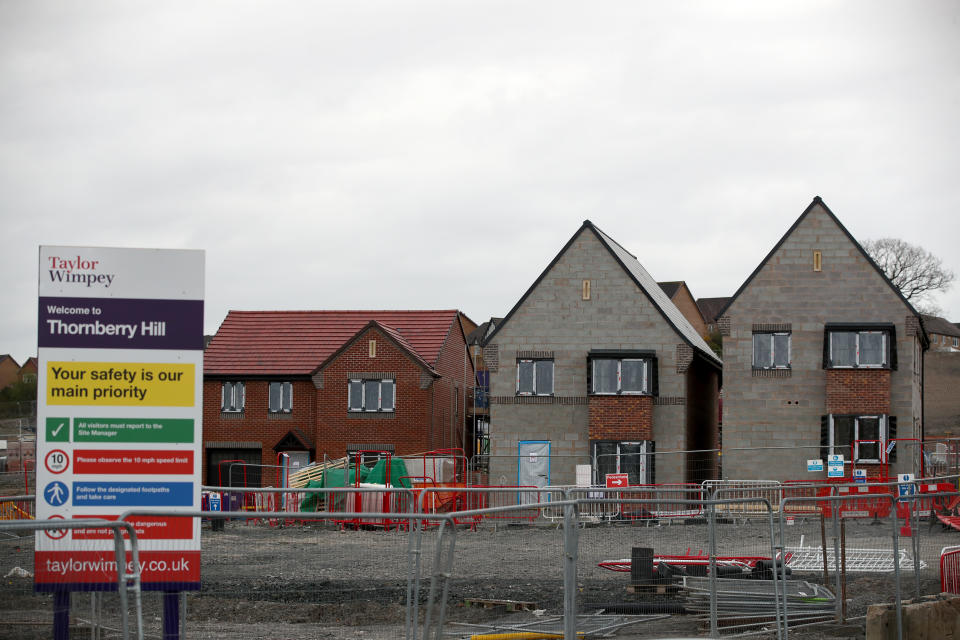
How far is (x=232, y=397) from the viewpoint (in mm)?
46781

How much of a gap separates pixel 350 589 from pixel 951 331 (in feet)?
351

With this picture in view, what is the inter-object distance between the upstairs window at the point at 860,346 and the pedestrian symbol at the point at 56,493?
32738 mm

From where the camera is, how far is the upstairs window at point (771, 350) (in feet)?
124

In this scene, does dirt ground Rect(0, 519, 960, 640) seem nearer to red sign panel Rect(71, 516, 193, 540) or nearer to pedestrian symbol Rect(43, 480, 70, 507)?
red sign panel Rect(71, 516, 193, 540)

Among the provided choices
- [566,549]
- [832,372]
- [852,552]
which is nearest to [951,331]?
[832,372]

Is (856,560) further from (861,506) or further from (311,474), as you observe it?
(311,474)

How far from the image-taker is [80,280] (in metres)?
7.81

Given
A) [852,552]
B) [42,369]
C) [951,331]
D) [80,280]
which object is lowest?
[852,552]

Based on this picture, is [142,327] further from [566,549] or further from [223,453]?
[223,453]

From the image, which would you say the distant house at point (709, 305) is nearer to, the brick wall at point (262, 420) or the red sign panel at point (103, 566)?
the brick wall at point (262, 420)

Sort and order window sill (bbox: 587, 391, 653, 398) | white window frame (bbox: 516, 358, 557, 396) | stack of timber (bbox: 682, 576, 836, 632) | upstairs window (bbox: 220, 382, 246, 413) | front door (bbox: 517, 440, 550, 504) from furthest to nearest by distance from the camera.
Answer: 1. upstairs window (bbox: 220, 382, 246, 413)
2. white window frame (bbox: 516, 358, 557, 396)
3. window sill (bbox: 587, 391, 653, 398)
4. front door (bbox: 517, 440, 550, 504)
5. stack of timber (bbox: 682, 576, 836, 632)

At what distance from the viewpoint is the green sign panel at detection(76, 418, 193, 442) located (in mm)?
7727

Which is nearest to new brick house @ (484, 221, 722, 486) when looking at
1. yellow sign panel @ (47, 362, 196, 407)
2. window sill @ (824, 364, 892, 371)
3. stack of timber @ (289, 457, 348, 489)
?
window sill @ (824, 364, 892, 371)

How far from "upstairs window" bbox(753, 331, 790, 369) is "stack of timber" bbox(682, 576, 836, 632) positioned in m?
25.2
